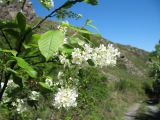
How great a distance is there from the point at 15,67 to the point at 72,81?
1.13 ft

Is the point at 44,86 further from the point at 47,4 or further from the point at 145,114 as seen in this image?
the point at 145,114

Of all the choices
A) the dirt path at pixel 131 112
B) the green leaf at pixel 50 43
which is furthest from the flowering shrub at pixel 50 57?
the dirt path at pixel 131 112

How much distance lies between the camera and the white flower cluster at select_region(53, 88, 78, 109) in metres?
2.02

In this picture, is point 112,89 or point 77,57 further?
point 112,89

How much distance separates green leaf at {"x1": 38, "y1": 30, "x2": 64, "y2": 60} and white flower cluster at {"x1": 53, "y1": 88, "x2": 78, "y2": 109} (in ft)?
1.57

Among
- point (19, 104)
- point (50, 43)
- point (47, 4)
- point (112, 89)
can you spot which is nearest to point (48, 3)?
point (47, 4)

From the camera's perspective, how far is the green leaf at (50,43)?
5.07ft

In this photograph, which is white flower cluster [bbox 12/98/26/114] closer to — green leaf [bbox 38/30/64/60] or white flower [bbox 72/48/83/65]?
white flower [bbox 72/48/83/65]

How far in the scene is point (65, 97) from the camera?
2041 millimetres

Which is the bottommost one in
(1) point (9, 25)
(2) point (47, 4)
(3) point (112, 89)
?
(3) point (112, 89)

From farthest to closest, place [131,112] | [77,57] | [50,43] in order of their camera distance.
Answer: [131,112]
[77,57]
[50,43]

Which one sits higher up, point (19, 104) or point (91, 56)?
point (91, 56)

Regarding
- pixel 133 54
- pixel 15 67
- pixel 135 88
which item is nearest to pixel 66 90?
pixel 15 67

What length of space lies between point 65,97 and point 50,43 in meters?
0.55
